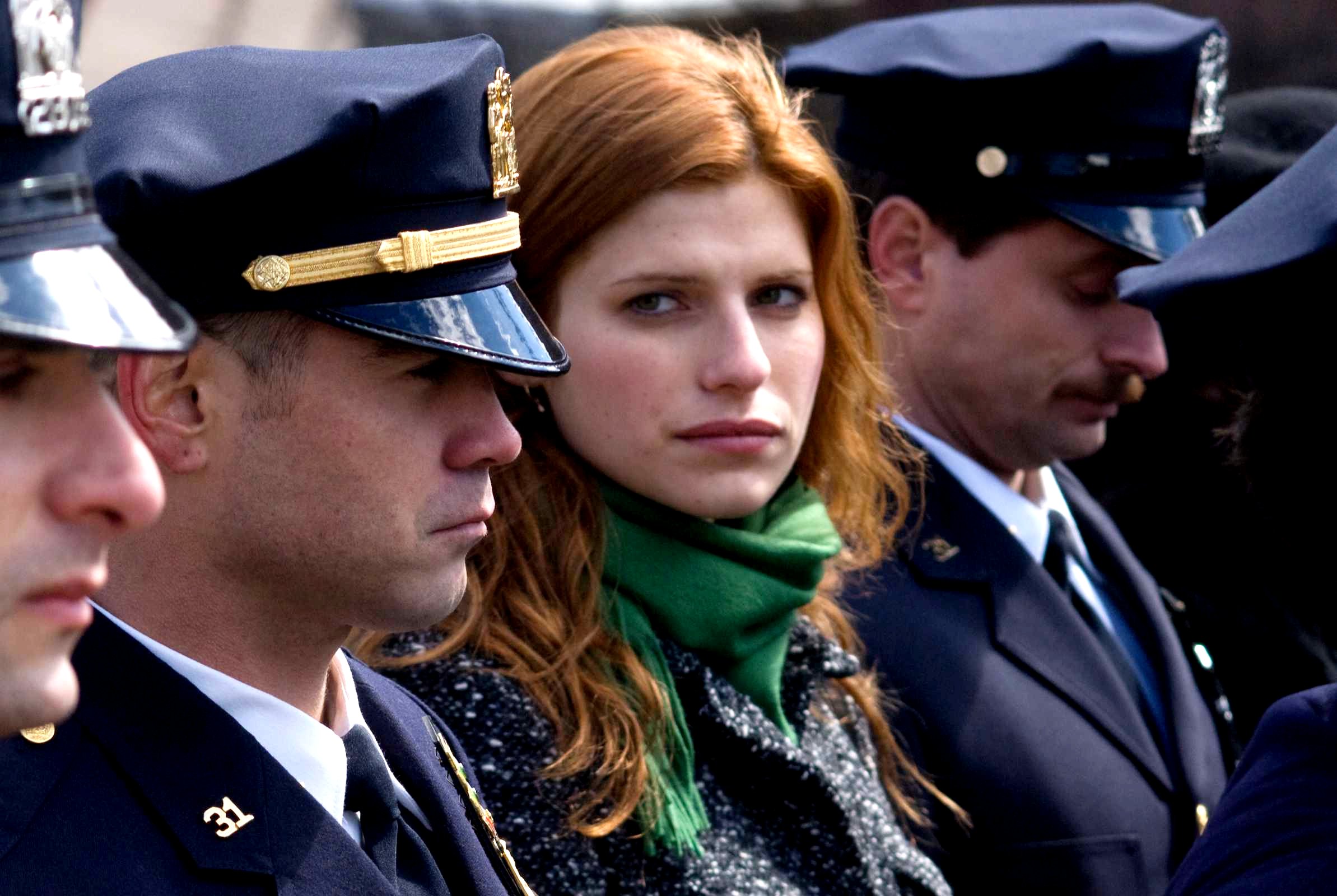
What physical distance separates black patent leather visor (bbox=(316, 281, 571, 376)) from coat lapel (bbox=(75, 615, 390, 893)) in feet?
1.38

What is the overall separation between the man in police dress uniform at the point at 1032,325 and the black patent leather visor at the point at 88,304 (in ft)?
6.66

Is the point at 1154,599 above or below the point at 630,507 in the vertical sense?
below

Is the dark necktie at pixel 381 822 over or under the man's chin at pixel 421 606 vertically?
under

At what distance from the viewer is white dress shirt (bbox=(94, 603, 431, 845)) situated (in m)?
1.82

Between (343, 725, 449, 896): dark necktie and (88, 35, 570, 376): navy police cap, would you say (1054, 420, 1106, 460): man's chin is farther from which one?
(343, 725, 449, 896): dark necktie

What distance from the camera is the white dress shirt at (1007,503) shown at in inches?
138

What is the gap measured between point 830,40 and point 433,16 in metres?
9.33

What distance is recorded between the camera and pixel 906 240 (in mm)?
3621

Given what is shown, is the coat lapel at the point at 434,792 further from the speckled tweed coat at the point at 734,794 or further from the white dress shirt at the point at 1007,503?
the white dress shirt at the point at 1007,503

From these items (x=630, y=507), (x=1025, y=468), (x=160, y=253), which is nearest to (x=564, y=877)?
(x=630, y=507)

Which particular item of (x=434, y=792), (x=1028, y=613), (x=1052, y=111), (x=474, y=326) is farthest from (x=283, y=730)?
(x=1052, y=111)

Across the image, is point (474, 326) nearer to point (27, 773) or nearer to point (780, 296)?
point (27, 773)

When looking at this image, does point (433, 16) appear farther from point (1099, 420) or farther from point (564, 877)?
point (564, 877)

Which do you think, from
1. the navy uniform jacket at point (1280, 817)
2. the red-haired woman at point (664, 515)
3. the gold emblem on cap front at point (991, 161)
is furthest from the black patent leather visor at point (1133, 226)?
the navy uniform jacket at point (1280, 817)
